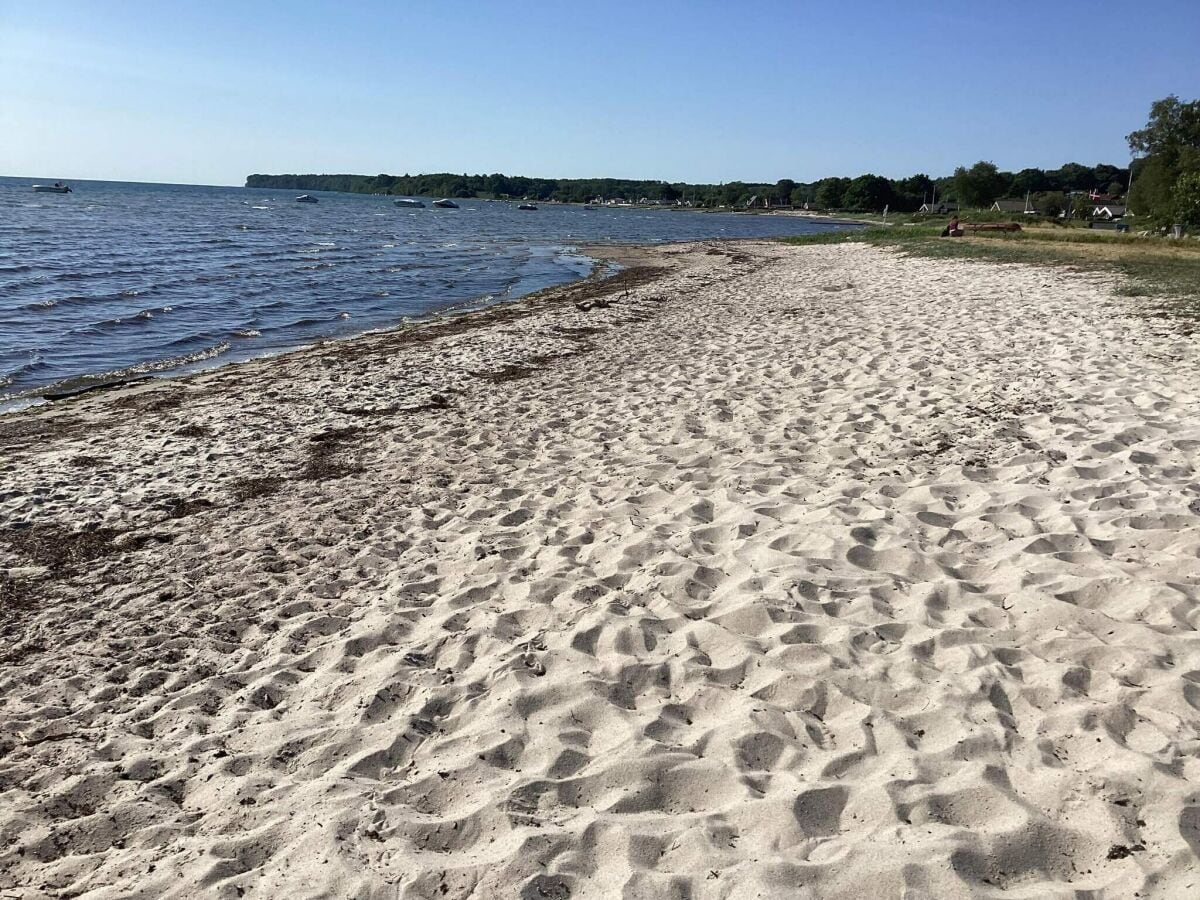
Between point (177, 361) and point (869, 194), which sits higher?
point (869, 194)

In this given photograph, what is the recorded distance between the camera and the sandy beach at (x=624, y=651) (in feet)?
9.57

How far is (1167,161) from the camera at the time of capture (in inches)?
1972

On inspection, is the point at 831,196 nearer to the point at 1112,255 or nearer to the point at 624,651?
the point at 1112,255

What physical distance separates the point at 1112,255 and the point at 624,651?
2775 cm

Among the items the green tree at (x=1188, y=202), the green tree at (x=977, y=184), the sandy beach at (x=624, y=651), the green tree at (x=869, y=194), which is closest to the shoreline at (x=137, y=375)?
the sandy beach at (x=624, y=651)

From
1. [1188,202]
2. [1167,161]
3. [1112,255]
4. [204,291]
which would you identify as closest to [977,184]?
[1167,161]

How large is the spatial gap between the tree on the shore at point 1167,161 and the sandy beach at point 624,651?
117ft

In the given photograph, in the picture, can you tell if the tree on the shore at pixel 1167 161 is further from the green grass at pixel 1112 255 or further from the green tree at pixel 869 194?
the green tree at pixel 869 194

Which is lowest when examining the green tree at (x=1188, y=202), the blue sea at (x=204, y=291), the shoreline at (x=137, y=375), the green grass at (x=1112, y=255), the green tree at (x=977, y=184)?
the shoreline at (x=137, y=375)

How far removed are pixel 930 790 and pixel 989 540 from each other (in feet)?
8.40

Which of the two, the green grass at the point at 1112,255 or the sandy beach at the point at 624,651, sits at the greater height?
the green grass at the point at 1112,255

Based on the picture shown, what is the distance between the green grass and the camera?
1598cm

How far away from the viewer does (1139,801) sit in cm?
293

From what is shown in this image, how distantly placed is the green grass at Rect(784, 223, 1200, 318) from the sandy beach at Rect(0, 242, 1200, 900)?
8.59 meters
